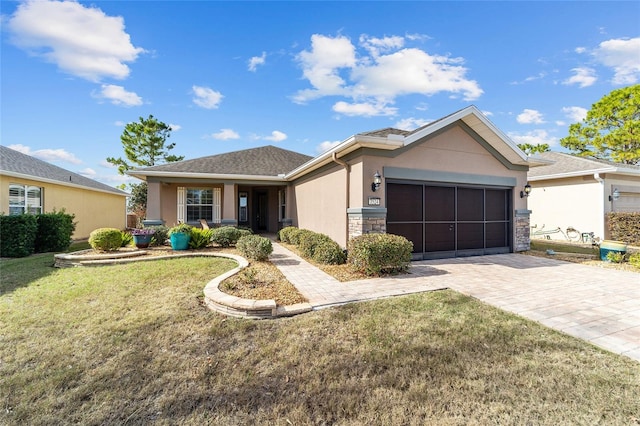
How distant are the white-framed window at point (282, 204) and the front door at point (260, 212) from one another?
1694mm

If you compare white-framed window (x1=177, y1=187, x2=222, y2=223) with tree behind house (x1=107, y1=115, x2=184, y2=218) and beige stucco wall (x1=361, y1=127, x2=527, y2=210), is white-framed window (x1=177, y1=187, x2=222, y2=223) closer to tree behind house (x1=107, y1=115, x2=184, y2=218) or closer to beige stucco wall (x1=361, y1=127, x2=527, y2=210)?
beige stucco wall (x1=361, y1=127, x2=527, y2=210)

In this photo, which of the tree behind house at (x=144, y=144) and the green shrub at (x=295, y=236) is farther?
the tree behind house at (x=144, y=144)

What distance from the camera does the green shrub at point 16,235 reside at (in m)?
9.06

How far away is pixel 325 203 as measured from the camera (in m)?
9.91

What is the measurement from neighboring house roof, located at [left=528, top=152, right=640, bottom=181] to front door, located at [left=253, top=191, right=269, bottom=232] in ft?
48.1

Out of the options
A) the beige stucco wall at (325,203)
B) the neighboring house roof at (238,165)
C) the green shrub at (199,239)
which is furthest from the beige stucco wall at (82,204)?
the beige stucco wall at (325,203)

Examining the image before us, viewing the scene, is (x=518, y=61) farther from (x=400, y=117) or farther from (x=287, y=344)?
(x=287, y=344)

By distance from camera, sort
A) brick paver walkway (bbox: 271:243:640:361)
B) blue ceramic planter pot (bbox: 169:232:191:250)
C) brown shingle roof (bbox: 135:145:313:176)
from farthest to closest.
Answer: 1. brown shingle roof (bbox: 135:145:313:176)
2. blue ceramic planter pot (bbox: 169:232:191:250)
3. brick paver walkway (bbox: 271:243:640:361)

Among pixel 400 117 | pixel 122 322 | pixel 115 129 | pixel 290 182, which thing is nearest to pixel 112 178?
pixel 115 129

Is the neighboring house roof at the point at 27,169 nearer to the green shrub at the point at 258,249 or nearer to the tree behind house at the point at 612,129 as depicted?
the green shrub at the point at 258,249

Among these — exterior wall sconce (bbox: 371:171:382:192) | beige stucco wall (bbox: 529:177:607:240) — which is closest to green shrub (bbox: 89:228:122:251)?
exterior wall sconce (bbox: 371:171:382:192)

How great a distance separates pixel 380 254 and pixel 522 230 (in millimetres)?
7265

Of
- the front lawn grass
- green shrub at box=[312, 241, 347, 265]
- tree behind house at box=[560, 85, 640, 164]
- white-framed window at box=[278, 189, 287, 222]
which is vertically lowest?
the front lawn grass

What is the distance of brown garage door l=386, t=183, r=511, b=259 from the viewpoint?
8.42 m
